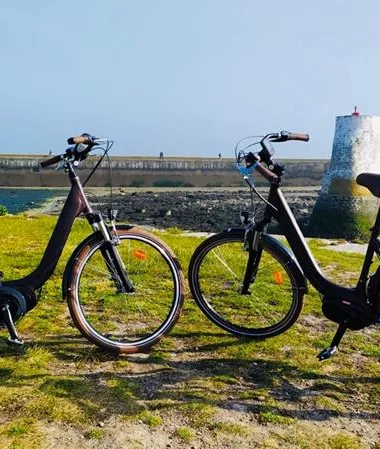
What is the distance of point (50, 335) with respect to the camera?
423 cm

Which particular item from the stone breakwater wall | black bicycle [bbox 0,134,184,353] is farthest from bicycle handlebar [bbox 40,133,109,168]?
the stone breakwater wall

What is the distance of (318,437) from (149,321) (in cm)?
206

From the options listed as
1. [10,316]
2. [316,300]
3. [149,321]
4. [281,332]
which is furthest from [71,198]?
[316,300]

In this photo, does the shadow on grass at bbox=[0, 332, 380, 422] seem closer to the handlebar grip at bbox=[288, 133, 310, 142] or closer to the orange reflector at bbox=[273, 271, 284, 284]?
the orange reflector at bbox=[273, 271, 284, 284]

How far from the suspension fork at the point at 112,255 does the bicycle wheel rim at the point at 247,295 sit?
2.24ft

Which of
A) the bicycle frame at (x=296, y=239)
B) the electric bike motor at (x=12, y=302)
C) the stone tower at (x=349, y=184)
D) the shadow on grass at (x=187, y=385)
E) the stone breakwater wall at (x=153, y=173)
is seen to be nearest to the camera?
the shadow on grass at (x=187, y=385)

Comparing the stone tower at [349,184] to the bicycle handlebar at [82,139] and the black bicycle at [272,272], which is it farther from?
the bicycle handlebar at [82,139]

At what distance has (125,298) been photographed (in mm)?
4910

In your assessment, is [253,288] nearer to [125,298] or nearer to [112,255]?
[125,298]

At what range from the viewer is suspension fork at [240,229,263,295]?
410cm

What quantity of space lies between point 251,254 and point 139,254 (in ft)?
2.96

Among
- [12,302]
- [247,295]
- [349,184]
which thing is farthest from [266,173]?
[349,184]

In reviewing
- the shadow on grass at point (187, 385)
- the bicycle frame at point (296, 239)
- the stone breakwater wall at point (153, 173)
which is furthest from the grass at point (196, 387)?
the stone breakwater wall at point (153, 173)

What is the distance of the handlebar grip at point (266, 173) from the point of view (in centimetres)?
394
